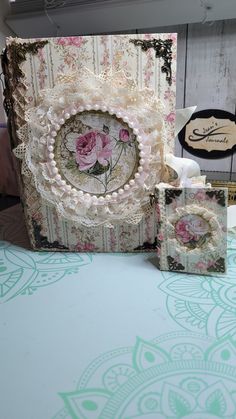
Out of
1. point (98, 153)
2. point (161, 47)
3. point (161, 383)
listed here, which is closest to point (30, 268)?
Result: point (98, 153)

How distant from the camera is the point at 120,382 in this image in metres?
0.42

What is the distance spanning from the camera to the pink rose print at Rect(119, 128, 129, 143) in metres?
0.65

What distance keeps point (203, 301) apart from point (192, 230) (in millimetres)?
126

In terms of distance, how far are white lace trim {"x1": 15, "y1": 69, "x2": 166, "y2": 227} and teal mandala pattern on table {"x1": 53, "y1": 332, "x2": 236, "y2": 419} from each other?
0.90 feet

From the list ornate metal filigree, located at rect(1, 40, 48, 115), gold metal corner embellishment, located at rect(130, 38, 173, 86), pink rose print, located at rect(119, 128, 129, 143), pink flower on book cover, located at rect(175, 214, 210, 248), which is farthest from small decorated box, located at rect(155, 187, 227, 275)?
ornate metal filigree, located at rect(1, 40, 48, 115)

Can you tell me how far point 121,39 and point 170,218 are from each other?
323 mm

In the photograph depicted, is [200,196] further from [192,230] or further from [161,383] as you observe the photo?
[161,383]

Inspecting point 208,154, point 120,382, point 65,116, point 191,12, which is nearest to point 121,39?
point 65,116

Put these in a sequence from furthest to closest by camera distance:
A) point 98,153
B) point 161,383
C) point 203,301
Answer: point 98,153 → point 203,301 → point 161,383

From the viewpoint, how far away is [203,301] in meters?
0.57

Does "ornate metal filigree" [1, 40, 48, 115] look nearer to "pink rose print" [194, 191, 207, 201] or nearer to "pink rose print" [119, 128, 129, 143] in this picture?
"pink rose print" [119, 128, 129, 143]

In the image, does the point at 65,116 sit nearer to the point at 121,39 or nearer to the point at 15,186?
the point at 121,39

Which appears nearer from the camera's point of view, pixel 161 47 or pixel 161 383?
pixel 161 383

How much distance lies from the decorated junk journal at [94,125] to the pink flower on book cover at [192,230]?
0.27 ft
